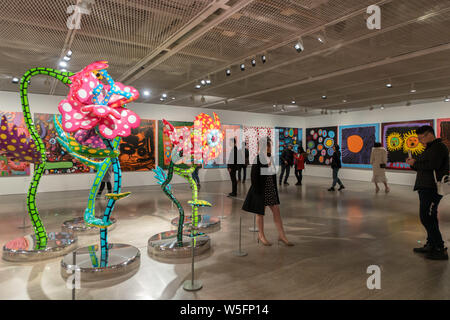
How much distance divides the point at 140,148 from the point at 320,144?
8.57 m

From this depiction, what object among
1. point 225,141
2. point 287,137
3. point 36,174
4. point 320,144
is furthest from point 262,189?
point 320,144

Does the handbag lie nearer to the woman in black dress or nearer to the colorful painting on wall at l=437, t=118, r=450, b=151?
the woman in black dress

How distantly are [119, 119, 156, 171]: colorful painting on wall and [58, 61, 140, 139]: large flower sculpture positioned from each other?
291 inches

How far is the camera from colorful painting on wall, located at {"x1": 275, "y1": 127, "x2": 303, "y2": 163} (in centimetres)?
1397

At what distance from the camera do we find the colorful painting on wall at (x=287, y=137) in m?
14.0

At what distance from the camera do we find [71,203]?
721 centimetres

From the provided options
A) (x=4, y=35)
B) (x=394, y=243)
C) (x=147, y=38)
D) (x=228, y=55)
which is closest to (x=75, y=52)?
(x=4, y=35)

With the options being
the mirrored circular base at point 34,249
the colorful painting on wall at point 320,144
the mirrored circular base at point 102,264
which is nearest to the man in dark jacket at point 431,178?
the mirrored circular base at point 102,264

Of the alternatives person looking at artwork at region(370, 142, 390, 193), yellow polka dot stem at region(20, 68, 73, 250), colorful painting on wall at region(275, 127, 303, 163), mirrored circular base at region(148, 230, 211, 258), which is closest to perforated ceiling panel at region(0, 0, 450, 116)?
yellow polka dot stem at region(20, 68, 73, 250)

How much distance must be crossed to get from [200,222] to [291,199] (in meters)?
3.51

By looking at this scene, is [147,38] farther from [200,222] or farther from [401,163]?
[401,163]

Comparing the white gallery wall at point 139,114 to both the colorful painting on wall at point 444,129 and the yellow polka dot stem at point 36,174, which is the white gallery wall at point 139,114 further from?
the yellow polka dot stem at point 36,174

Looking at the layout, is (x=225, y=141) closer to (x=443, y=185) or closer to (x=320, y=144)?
(x=320, y=144)

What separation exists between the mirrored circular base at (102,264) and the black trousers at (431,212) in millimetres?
3515
